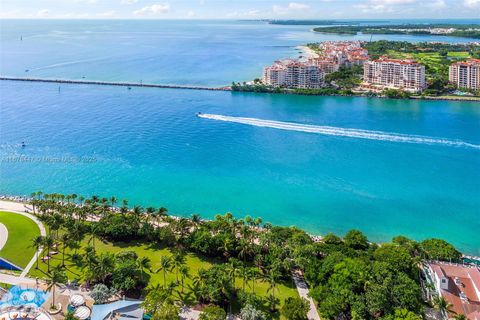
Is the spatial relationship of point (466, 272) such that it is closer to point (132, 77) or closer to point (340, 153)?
point (340, 153)

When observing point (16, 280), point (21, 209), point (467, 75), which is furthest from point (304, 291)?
point (467, 75)

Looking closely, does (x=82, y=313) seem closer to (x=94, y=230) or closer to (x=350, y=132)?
(x=94, y=230)

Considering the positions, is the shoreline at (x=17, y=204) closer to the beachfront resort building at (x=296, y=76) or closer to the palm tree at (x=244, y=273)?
the palm tree at (x=244, y=273)

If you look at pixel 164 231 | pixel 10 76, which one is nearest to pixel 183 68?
pixel 10 76

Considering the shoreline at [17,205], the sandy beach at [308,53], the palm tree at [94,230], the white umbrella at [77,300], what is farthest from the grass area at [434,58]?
the white umbrella at [77,300]

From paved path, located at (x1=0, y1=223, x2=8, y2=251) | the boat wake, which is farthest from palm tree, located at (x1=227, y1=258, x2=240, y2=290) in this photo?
the boat wake

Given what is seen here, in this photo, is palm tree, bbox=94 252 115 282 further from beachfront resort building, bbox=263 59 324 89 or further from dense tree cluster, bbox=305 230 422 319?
beachfront resort building, bbox=263 59 324 89
